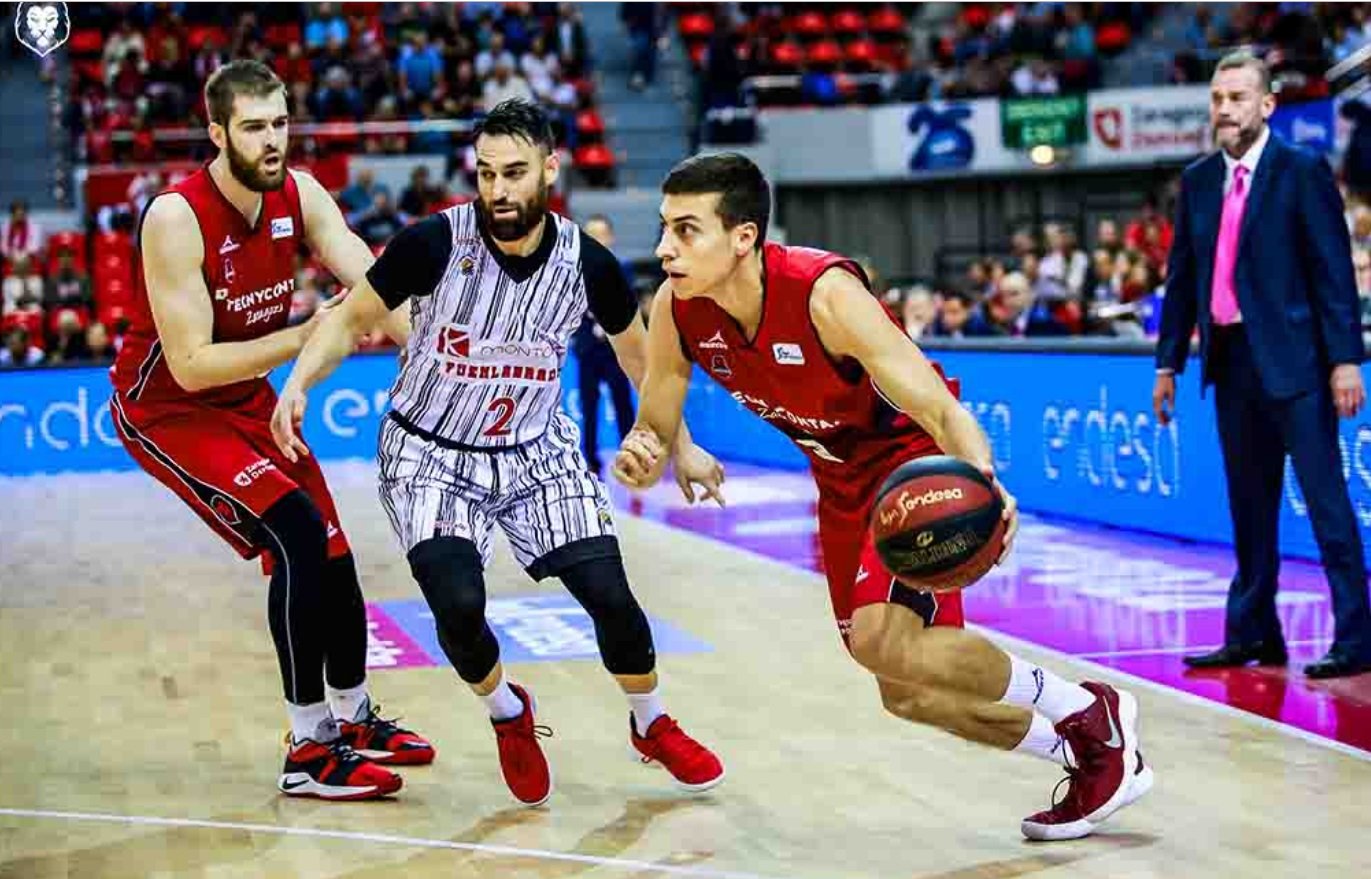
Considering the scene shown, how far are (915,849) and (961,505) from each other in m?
1.02

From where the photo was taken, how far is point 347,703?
6.07 m

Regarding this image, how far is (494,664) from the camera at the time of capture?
17.9 ft

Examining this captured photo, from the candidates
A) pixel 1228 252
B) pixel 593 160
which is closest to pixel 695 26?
pixel 593 160

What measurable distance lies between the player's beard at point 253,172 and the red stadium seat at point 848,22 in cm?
2042

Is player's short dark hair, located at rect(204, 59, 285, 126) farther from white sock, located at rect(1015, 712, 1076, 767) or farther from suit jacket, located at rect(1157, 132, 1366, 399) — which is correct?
suit jacket, located at rect(1157, 132, 1366, 399)

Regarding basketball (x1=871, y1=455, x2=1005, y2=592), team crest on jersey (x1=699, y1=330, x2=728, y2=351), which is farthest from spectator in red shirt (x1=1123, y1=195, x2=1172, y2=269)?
basketball (x1=871, y1=455, x2=1005, y2=592)

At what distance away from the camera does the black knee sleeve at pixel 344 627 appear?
586 cm

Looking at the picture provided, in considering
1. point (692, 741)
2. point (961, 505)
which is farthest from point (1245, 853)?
point (692, 741)

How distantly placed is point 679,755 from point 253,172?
6.49ft

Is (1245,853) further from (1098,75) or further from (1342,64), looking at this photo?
(1098,75)

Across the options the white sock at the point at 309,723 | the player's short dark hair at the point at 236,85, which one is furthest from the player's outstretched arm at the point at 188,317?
the white sock at the point at 309,723

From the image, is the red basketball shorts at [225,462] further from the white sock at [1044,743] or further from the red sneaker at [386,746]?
the white sock at [1044,743]

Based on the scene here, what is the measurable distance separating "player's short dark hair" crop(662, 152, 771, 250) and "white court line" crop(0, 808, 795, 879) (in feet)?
4.84

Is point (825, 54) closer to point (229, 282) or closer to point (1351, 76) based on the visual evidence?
point (1351, 76)
